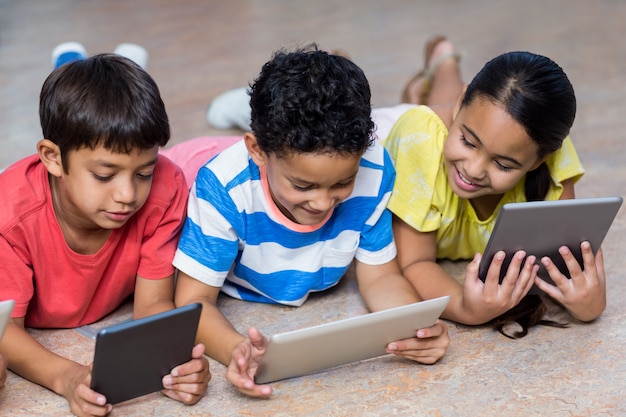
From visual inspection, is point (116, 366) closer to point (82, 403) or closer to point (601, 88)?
point (82, 403)

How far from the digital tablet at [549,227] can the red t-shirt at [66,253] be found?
0.63 meters

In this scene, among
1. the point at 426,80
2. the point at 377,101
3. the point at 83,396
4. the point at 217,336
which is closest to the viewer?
the point at 83,396

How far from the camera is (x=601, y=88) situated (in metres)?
3.20

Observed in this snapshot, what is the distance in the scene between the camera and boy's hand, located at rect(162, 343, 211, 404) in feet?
4.90

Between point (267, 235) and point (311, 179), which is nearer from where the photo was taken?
point (311, 179)

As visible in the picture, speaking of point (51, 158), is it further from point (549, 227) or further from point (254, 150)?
point (549, 227)

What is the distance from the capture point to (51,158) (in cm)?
155

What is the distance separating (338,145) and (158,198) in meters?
0.42

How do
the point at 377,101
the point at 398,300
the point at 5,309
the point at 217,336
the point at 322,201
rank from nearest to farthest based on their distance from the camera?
the point at 5,309 → the point at 322,201 → the point at 217,336 → the point at 398,300 → the point at 377,101

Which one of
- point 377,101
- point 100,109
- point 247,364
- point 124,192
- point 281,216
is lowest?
point 377,101

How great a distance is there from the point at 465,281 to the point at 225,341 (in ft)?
1.60

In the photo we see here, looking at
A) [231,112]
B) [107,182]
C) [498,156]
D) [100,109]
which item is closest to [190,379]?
[107,182]

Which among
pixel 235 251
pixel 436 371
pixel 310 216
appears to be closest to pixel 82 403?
pixel 235 251

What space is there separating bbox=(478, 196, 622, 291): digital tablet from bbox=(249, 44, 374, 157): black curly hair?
30 cm
